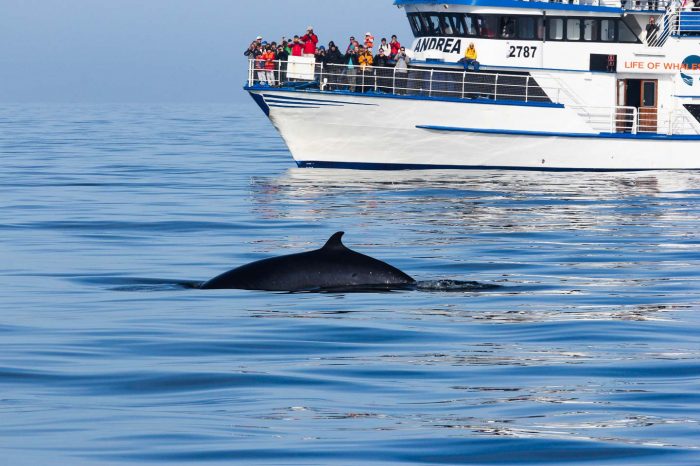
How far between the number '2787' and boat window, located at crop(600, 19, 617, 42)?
2.26 meters

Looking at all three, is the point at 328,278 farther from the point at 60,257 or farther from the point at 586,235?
the point at 586,235

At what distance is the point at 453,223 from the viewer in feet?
95.7

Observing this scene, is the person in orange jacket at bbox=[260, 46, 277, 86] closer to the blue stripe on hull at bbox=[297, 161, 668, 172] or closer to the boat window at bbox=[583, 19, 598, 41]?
the blue stripe on hull at bbox=[297, 161, 668, 172]

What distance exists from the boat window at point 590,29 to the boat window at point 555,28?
74 centimetres

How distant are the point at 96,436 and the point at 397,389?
2933 millimetres

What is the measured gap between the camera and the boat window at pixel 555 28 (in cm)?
4459

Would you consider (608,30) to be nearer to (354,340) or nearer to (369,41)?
(369,41)

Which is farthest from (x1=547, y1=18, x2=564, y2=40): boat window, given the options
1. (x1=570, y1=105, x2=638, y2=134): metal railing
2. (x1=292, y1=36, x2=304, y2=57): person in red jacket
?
(x1=292, y1=36, x2=304, y2=57): person in red jacket

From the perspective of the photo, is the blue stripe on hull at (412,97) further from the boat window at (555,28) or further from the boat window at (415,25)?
the boat window at (415,25)

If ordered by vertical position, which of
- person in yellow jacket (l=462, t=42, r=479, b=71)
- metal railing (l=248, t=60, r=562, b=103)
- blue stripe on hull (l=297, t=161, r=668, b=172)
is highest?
person in yellow jacket (l=462, t=42, r=479, b=71)

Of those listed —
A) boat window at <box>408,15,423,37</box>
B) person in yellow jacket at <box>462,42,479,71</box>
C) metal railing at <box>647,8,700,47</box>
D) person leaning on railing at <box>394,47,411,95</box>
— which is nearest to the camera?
person leaning on railing at <box>394,47,411,95</box>

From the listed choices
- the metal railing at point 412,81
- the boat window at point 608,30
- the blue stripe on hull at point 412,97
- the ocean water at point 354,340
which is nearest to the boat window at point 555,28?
the boat window at point 608,30

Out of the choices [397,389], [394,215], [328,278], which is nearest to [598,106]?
[394,215]

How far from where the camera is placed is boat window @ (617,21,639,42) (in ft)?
148
